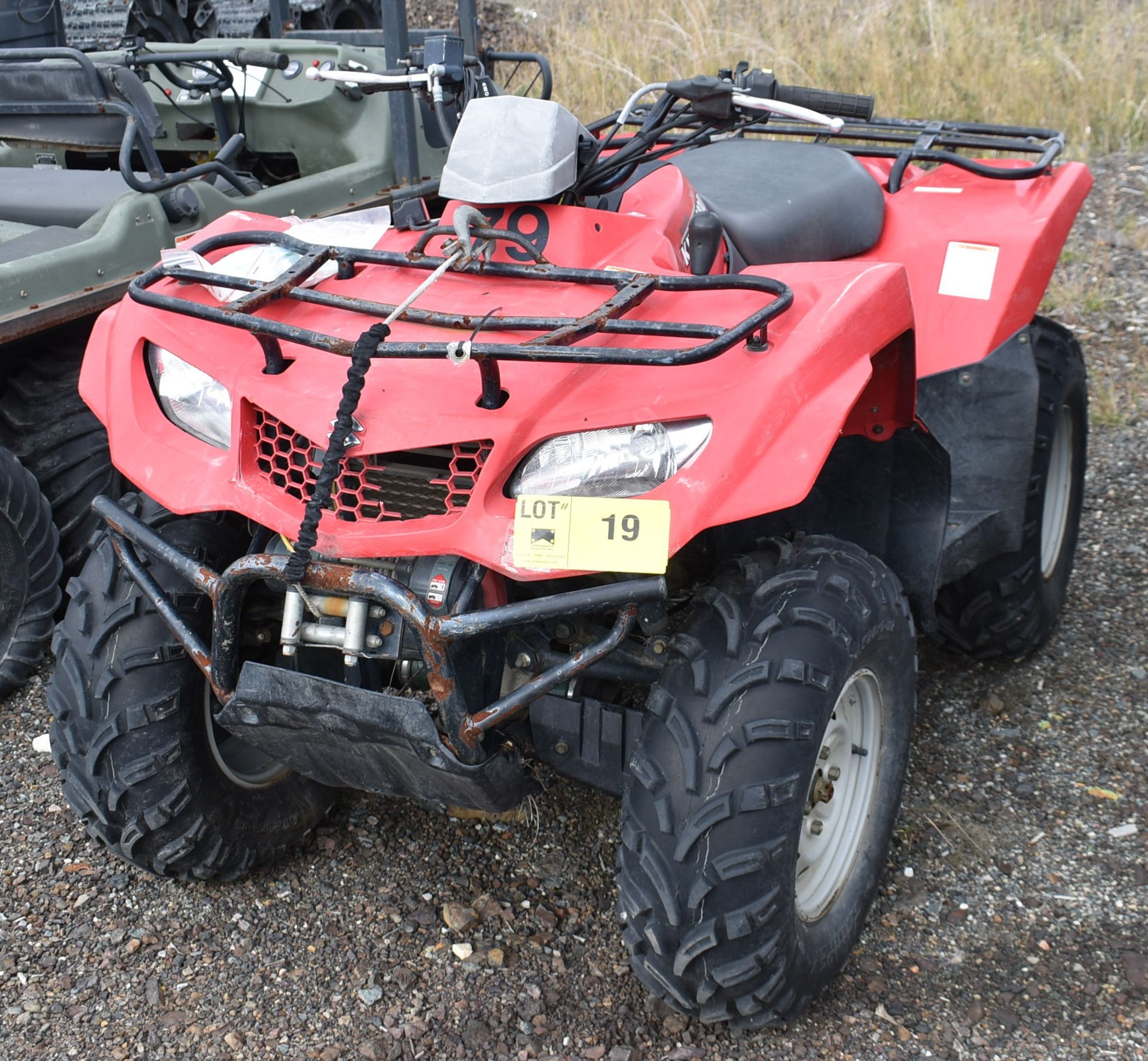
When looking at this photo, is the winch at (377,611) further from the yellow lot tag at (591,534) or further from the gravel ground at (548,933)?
the gravel ground at (548,933)

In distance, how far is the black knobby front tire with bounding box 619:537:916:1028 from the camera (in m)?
2.03

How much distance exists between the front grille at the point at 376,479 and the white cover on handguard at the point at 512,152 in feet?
1.82

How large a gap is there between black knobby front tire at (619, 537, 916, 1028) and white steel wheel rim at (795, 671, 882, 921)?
6.6 inches

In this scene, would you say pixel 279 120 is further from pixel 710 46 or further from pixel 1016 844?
pixel 710 46

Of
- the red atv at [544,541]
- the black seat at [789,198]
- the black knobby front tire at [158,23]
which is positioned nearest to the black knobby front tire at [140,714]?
the red atv at [544,541]

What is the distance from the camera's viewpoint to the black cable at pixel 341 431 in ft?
6.20

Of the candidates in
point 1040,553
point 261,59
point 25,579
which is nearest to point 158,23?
point 261,59

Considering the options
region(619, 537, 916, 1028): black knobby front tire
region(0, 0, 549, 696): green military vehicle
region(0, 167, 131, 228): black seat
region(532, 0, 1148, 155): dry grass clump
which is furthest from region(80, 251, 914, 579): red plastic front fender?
region(532, 0, 1148, 155): dry grass clump

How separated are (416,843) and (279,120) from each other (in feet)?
10.3

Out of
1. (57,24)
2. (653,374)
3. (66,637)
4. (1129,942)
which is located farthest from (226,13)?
(1129,942)

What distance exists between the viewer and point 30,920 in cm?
269

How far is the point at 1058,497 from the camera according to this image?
3.68m

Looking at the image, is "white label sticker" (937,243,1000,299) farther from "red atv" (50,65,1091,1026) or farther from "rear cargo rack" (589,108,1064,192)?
"red atv" (50,65,1091,1026)

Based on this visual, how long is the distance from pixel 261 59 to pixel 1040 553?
2.94m
